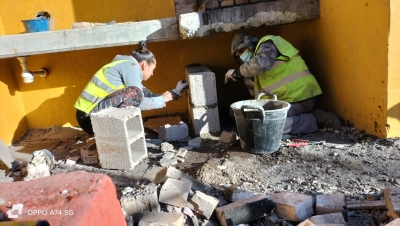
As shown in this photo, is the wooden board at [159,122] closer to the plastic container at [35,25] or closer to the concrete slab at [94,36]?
the concrete slab at [94,36]

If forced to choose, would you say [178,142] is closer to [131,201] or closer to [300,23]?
[131,201]

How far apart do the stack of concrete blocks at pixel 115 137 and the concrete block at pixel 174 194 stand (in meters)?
1.09

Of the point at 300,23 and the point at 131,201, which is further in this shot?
the point at 300,23

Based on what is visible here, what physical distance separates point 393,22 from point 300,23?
1.90 metres

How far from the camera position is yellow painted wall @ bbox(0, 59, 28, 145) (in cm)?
509

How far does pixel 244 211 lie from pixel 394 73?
79.7 inches

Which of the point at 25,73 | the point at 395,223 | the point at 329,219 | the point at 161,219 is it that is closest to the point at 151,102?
the point at 25,73

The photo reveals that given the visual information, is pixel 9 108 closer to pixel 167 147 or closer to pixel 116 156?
pixel 116 156

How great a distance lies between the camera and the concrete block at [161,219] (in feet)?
7.41

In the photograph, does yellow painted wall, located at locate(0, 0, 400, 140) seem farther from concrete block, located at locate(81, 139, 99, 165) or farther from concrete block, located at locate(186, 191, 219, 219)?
concrete block, located at locate(186, 191, 219, 219)

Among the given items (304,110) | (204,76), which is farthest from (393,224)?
(204,76)

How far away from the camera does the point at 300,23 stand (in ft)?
16.5

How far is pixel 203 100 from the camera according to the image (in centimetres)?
438

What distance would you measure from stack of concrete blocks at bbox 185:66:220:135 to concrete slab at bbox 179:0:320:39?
1.76 feet
